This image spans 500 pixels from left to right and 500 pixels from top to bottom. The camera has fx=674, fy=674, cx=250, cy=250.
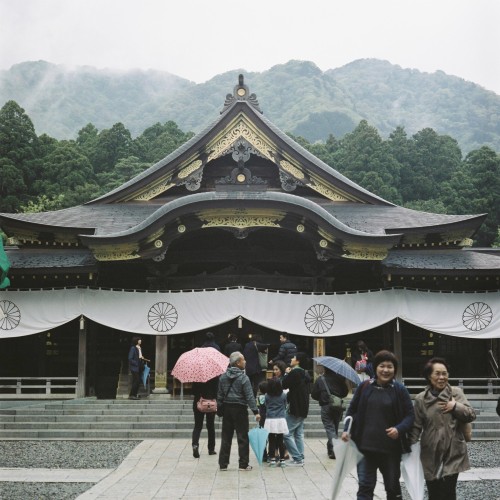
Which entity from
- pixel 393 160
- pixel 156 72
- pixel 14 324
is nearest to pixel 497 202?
pixel 393 160

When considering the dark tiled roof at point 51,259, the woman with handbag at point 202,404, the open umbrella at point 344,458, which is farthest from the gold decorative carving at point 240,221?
the open umbrella at point 344,458

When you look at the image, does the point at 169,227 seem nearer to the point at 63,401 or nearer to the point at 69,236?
the point at 69,236

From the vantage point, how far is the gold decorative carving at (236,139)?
18141mm

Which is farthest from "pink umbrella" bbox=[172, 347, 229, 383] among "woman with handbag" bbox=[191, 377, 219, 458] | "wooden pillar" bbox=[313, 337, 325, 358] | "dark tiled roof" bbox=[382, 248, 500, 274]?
"dark tiled roof" bbox=[382, 248, 500, 274]

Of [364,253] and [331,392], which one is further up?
[364,253]

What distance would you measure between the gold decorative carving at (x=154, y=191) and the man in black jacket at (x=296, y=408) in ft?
32.6

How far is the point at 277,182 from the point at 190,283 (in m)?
4.00

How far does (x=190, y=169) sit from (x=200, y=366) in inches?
371

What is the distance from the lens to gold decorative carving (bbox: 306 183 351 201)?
60.4ft

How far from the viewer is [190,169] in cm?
1820

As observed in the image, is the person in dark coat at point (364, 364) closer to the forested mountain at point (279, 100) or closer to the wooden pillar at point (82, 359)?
the wooden pillar at point (82, 359)

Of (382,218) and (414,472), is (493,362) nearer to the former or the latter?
(382,218)

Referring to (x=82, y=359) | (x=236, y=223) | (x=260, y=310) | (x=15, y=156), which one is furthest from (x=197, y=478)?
(x=15, y=156)

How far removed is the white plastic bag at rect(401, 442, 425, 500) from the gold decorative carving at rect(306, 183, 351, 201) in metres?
13.0
